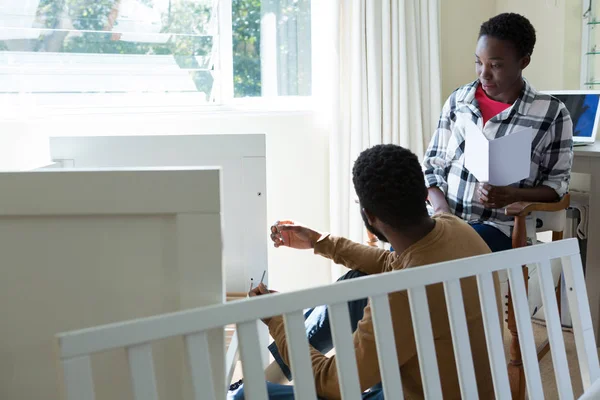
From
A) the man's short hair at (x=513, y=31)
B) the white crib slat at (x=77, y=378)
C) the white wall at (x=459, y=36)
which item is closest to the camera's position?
the white crib slat at (x=77, y=378)

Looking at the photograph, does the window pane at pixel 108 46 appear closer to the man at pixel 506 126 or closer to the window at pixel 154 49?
the window at pixel 154 49

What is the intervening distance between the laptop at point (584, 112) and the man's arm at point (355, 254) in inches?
50.3

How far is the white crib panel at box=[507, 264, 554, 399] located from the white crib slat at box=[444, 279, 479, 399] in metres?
0.09

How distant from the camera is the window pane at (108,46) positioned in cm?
294

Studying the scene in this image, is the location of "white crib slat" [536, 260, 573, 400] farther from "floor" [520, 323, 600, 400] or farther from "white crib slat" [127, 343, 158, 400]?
"floor" [520, 323, 600, 400]

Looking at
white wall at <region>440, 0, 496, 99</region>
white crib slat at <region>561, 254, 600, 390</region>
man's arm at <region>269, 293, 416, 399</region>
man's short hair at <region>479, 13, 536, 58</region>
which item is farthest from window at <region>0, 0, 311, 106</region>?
white crib slat at <region>561, 254, 600, 390</region>

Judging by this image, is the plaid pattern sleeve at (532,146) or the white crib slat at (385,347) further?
the plaid pattern sleeve at (532,146)

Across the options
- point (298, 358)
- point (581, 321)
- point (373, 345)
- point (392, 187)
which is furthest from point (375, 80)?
point (298, 358)

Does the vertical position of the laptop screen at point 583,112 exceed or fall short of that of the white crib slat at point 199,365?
it exceeds it

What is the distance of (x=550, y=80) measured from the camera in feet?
10.2

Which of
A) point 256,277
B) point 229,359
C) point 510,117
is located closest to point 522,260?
point 229,359

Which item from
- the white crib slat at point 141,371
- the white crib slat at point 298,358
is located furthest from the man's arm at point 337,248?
the white crib slat at point 141,371

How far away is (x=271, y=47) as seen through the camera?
3201 millimetres

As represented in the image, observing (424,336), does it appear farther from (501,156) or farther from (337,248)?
(501,156)
